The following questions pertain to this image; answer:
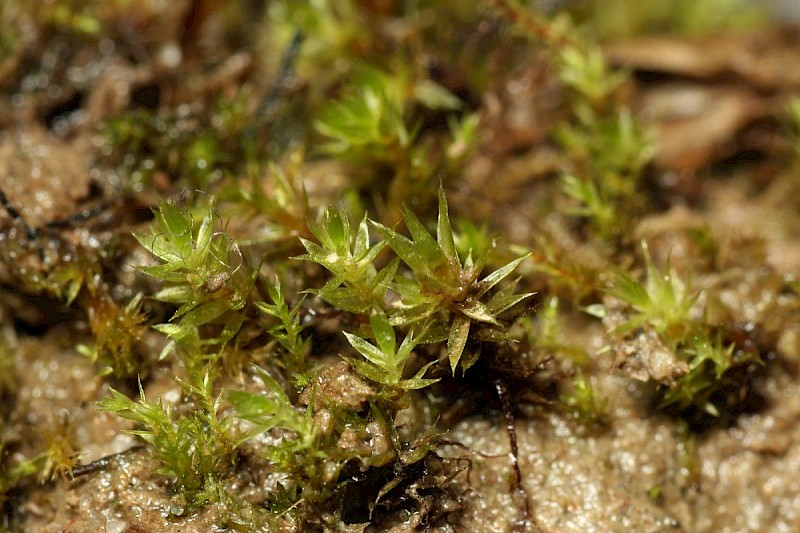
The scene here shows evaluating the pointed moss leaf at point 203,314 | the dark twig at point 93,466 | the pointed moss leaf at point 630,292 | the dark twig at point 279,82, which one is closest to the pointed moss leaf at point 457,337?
the pointed moss leaf at point 630,292

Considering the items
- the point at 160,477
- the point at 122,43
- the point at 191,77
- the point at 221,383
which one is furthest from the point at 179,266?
the point at 122,43

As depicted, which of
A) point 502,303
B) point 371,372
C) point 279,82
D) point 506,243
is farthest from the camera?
point 279,82

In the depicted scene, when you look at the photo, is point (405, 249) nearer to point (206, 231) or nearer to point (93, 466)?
point (206, 231)

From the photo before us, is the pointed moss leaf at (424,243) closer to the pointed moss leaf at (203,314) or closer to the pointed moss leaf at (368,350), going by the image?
the pointed moss leaf at (368,350)

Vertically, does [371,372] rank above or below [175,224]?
below

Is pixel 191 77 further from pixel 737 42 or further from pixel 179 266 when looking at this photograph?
pixel 737 42

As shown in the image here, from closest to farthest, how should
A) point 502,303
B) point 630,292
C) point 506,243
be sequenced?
point 502,303, point 630,292, point 506,243

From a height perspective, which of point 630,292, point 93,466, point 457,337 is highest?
point 457,337

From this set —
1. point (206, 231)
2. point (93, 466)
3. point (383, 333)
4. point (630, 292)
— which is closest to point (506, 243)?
point (630, 292)
